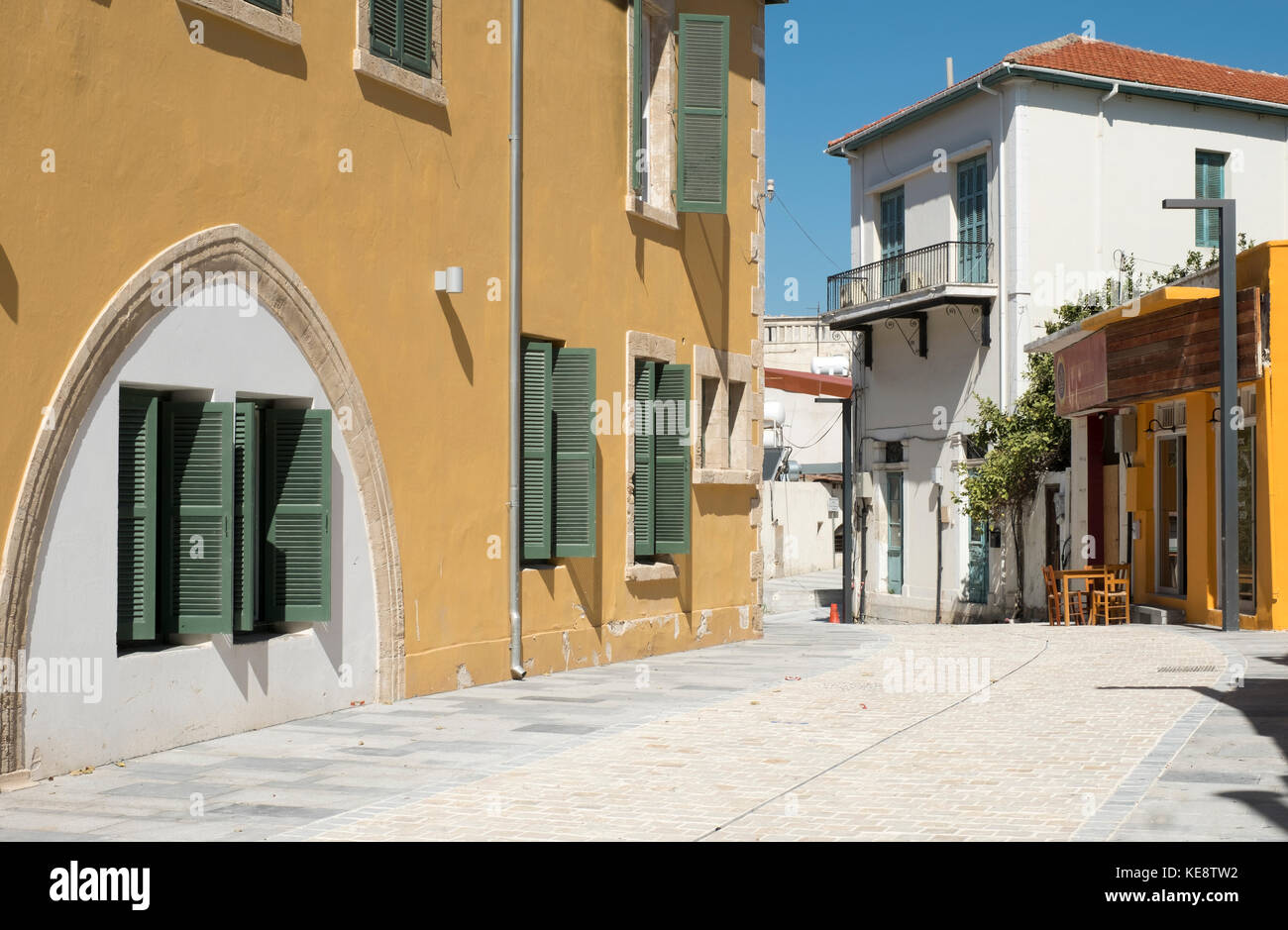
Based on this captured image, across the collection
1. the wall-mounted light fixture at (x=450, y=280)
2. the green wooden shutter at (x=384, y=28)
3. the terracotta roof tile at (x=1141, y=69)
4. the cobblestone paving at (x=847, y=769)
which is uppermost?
the terracotta roof tile at (x=1141, y=69)

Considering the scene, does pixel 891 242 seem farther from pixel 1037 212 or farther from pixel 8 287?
pixel 8 287

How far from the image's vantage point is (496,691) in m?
11.2

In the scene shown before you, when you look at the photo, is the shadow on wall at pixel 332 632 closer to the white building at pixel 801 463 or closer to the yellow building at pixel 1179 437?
the yellow building at pixel 1179 437

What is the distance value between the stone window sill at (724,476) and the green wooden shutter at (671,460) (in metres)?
0.56

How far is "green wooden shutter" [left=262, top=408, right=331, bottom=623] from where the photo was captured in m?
9.49

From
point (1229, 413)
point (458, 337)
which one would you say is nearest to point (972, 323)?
point (1229, 413)

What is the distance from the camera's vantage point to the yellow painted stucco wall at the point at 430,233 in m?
7.54

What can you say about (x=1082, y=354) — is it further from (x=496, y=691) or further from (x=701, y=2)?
(x=496, y=691)

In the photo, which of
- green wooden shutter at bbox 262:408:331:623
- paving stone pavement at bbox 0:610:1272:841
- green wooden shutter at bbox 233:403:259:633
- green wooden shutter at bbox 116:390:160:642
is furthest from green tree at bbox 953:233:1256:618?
green wooden shutter at bbox 116:390:160:642

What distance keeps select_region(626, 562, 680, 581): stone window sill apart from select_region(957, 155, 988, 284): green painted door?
43.8 ft

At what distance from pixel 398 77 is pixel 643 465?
513cm

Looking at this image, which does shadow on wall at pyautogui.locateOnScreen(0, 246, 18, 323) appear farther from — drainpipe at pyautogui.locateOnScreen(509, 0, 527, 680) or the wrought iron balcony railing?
the wrought iron balcony railing

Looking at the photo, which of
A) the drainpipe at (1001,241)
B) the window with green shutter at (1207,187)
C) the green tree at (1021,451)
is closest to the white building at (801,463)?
the drainpipe at (1001,241)
